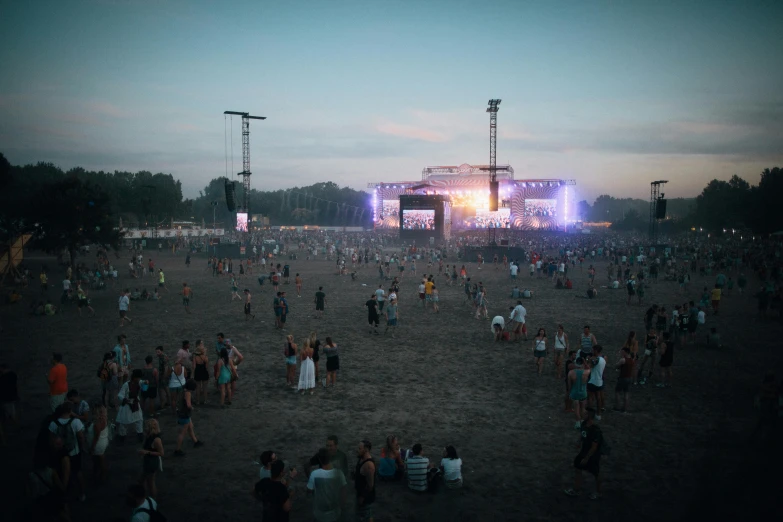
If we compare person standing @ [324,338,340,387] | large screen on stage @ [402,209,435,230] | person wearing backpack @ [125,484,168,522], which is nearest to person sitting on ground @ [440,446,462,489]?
person wearing backpack @ [125,484,168,522]

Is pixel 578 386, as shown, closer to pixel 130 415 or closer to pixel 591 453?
pixel 591 453

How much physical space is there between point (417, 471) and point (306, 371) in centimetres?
434

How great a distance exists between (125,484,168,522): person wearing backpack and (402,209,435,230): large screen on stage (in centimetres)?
5570

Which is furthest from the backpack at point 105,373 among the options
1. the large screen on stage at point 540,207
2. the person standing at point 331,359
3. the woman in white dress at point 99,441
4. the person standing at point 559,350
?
the large screen on stage at point 540,207

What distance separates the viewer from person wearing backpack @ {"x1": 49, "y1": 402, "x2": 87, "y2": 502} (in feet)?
19.2

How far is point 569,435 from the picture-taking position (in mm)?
8062

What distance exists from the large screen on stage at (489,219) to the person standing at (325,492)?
70.1m

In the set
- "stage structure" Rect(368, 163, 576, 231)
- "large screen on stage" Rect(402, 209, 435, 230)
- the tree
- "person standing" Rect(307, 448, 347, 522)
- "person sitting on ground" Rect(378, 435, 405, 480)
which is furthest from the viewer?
"stage structure" Rect(368, 163, 576, 231)

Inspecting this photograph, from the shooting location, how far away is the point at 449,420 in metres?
8.76

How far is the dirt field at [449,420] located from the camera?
20.0 ft

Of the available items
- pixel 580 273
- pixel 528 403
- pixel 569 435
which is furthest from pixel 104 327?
pixel 580 273

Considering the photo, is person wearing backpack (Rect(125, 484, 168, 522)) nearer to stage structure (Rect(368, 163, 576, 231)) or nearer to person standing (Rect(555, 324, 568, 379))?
person standing (Rect(555, 324, 568, 379))

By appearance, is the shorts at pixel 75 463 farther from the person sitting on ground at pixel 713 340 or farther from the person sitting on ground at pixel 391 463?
the person sitting on ground at pixel 713 340

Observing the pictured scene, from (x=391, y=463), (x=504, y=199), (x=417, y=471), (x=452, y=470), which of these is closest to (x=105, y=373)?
(x=391, y=463)
